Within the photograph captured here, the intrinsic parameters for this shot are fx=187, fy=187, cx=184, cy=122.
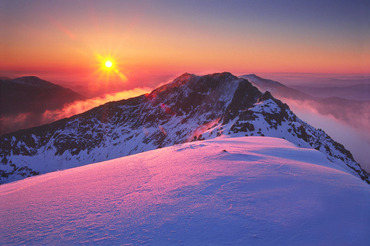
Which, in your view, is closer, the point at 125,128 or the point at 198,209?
the point at 198,209

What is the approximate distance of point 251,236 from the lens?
4.19 m

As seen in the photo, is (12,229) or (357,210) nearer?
(357,210)

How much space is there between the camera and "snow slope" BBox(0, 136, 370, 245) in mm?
4262

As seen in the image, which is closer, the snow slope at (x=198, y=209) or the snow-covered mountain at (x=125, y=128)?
the snow slope at (x=198, y=209)

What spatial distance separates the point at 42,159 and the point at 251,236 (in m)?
203

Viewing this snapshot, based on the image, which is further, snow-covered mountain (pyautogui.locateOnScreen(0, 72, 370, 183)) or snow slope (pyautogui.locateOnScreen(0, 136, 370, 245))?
snow-covered mountain (pyautogui.locateOnScreen(0, 72, 370, 183))

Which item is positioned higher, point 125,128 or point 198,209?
point 198,209

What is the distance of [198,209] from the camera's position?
17.4 feet

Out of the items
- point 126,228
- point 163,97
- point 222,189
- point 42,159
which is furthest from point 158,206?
point 42,159

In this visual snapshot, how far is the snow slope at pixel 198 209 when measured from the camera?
426 cm

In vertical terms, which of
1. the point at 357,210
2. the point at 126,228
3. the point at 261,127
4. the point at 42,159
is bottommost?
the point at 42,159

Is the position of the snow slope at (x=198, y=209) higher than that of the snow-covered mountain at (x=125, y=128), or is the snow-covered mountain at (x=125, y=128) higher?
the snow slope at (x=198, y=209)

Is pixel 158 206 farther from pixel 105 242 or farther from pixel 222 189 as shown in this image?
pixel 222 189

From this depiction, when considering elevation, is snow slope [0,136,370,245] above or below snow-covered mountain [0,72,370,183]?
above
